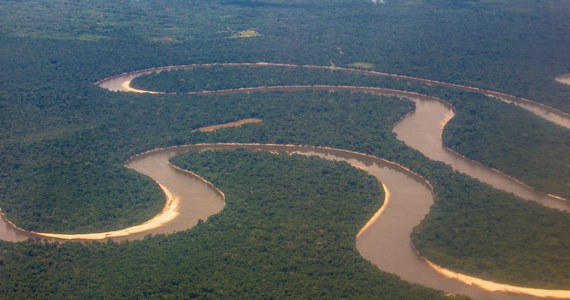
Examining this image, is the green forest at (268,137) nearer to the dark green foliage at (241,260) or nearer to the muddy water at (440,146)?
the dark green foliage at (241,260)

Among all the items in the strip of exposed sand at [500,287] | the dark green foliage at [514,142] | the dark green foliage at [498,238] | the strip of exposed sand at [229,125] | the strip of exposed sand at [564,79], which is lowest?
the strip of exposed sand at [229,125]

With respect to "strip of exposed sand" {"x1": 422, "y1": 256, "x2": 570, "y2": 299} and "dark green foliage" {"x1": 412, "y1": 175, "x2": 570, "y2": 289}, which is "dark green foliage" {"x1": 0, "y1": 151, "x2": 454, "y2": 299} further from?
"dark green foliage" {"x1": 412, "y1": 175, "x2": 570, "y2": 289}

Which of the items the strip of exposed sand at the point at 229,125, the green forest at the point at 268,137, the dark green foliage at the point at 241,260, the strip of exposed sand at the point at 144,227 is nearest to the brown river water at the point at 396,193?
the strip of exposed sand at the point at 144,227

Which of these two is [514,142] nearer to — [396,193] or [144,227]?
[396,193]

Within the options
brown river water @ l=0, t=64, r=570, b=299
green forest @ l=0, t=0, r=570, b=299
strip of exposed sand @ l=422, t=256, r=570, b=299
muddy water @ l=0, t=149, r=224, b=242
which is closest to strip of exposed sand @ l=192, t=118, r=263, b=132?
green forest @ l=0, t=0, r=570, b=299

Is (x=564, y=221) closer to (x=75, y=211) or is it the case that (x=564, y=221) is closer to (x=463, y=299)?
(x=463, y=299)

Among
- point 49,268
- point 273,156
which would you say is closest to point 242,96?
point 273,156

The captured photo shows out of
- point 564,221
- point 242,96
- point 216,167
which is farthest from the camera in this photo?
point 242,96
